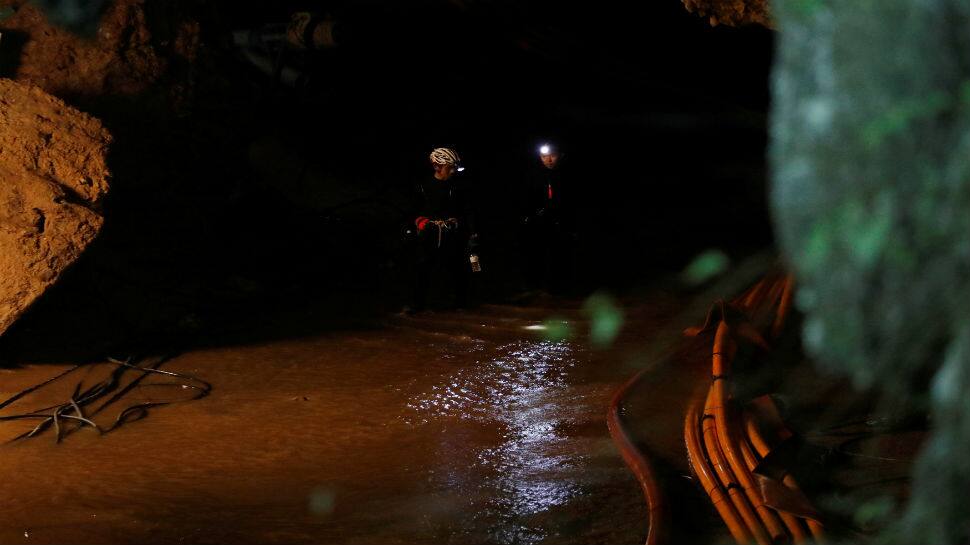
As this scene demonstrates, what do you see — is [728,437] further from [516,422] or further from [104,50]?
[104,50]

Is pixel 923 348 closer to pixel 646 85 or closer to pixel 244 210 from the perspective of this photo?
pixel 244 210

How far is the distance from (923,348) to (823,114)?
0.54 meters

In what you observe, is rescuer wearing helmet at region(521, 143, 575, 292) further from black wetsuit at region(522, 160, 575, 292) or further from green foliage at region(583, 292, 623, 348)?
green foliage at region(583, 292, 623, 348)

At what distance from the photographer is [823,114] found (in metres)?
1.89

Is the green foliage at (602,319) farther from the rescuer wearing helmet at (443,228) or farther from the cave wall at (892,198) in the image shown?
the cave wall at (892,198)

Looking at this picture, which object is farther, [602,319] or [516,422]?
[602,319]

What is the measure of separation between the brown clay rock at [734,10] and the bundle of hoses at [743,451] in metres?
1.81

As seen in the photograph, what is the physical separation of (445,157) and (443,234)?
833 millimetres

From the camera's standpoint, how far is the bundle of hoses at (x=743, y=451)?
3838 millimetres

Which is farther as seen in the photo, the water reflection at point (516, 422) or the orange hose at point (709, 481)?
the water reflection at point (516, 422)

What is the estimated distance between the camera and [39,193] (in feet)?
22.2

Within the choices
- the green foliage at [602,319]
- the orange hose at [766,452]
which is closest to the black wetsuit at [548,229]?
the green foliage at [602,319]

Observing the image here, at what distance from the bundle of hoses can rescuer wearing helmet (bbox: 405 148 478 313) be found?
12.3 ft

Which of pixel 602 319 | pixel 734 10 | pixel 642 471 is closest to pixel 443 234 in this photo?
pixel 602 319
